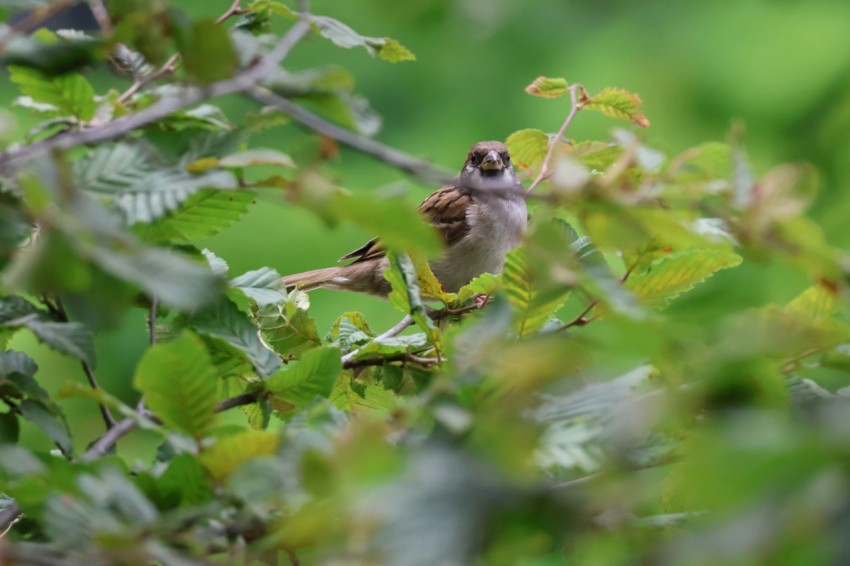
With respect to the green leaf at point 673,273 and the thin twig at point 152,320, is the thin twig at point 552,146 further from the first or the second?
the thin twig at point 152,320

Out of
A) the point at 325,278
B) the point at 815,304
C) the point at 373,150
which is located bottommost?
the point at 325,278

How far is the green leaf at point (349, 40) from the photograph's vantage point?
82 cm

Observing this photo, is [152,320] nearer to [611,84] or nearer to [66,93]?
[66,93]

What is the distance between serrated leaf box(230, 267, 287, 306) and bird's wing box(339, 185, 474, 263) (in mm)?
1349

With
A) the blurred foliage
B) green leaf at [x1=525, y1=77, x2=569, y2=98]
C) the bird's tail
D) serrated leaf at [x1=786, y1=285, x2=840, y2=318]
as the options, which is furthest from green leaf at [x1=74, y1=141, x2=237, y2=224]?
the bird's tail

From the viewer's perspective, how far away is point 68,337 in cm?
65

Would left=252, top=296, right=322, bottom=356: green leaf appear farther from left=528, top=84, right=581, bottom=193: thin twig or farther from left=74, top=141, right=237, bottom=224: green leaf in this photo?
left=74, top=141, right=237, bottom=224: green leaf

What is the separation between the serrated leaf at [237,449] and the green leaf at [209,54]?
188 millimetres

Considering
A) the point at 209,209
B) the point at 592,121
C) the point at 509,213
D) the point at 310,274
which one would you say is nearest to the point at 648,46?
the point at 592,121

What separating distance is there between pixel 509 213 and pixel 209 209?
158 centimetres

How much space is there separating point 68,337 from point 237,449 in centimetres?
19

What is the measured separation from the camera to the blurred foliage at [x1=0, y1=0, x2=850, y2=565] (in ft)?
1.18

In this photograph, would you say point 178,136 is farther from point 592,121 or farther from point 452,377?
point 592,121

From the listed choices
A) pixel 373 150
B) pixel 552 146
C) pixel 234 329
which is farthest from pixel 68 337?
pixel 552 146
